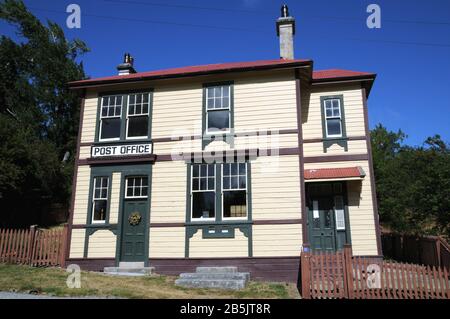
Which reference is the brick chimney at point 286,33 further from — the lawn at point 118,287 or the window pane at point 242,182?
the lawn at point 118,287

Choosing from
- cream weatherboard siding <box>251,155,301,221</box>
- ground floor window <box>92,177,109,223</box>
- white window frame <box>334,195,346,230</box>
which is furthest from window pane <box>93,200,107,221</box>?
white window frame <box>334,195,346,230</box>

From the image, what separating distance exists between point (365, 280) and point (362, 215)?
14.9ft

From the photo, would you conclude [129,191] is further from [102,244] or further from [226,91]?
[226,91]

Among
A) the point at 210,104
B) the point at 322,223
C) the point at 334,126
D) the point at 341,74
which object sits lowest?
the point at 322,223

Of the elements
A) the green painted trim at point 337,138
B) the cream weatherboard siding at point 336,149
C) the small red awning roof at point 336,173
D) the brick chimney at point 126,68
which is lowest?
the small red awning roof at point 336,173

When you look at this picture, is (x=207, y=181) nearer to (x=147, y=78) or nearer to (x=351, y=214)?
(x=147, y=78)

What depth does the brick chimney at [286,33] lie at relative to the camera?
1562 cm

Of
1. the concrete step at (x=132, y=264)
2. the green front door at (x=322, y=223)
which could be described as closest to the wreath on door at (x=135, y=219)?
the concrete step at (x=132, y=264)

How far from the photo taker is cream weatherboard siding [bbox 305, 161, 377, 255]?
1287 cm

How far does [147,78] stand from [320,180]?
7.63m

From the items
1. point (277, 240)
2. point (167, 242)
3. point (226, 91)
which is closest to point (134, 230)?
point (167, 242)

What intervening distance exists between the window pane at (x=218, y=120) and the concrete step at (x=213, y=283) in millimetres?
5360

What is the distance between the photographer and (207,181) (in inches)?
498

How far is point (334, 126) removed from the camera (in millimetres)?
14148
